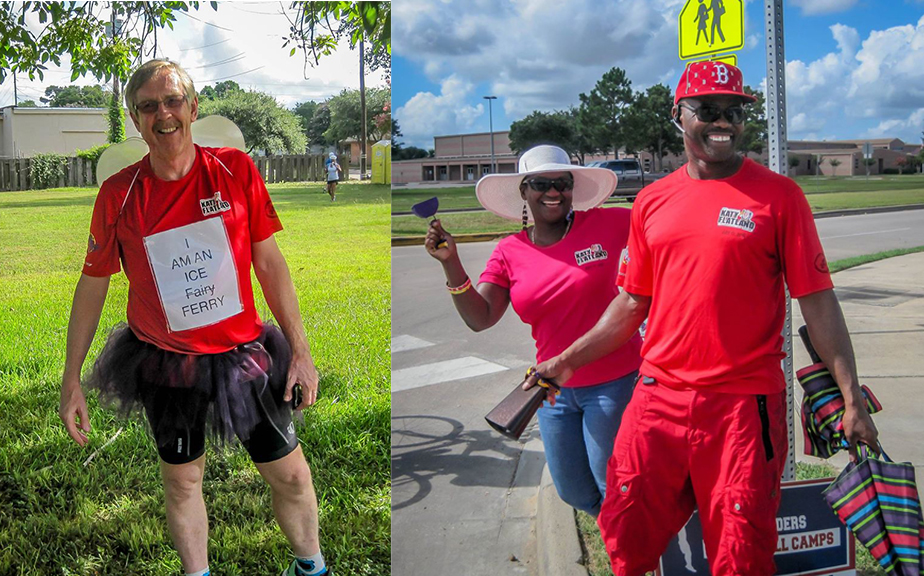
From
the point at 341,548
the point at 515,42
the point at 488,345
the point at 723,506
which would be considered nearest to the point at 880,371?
the point at 723,506

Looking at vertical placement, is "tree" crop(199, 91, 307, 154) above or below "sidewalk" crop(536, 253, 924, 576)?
above

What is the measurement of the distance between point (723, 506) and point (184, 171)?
1.84 m

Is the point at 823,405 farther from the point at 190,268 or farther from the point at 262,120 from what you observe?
the point at 262,120

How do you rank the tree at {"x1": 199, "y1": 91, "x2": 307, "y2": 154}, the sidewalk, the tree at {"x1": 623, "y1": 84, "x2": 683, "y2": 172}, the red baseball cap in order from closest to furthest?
the red baseball cap < the tree at {"x1": 623, "y1": 84, "x2": 683, "y2": 172} < the sidewalk < the tree at {"x1": 199, "y1": 91, "x2": 307, "y2": 154}

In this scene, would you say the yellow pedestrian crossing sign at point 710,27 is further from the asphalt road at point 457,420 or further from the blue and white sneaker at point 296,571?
the blue and white sneaker at point 296,571

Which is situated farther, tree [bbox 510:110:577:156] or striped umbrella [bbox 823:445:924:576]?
tree [bbox 510:110:577:156]

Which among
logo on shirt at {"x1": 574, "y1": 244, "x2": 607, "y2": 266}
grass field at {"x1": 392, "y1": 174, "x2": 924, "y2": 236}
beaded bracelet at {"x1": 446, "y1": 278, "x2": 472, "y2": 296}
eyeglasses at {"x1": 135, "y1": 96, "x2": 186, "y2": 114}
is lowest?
beaded bracelet at {"x1": 446, "y1": 278, "x2": 472, "y2": 296}

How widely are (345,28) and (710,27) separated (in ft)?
4.92

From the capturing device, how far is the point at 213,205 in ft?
8.49

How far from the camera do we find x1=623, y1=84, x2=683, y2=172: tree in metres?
2.32

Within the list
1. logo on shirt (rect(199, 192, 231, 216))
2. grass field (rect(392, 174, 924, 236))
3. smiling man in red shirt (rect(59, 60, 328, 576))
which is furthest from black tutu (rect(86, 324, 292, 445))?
grass field (rect(392, 174, 924, 236))

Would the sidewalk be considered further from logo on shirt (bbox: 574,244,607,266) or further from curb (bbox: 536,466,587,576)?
logo on shirt (bbox: 574,244,607,266)

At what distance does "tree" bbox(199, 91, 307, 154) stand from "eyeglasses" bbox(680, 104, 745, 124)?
5.60 ft

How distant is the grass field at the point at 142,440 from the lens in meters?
3.01
